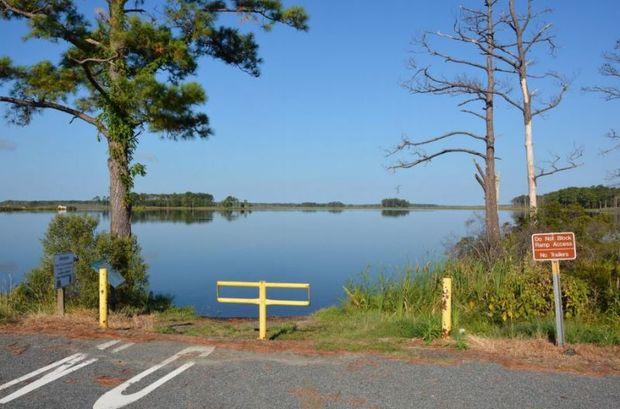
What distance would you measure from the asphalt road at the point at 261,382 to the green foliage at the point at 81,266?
11.7ft

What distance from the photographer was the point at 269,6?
43.1ft

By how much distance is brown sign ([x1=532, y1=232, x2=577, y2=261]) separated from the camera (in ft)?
24.6

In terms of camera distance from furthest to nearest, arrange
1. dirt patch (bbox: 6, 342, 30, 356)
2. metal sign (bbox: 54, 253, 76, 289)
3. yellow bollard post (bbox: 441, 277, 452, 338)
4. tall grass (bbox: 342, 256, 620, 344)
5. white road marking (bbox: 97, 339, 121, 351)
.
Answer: metal sign (bbox: 54, 253, 76, 289) → tall grass (bbox: 342, 256, 620, 344) → yellow bollard post (bbox: 441, 277, 452, 338) → white road marking (bbox: 97, 339, 121, 351) → dirt patch (bbox: 6, 342, 30, 356)

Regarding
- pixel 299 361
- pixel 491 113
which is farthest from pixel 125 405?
pixel 491 113

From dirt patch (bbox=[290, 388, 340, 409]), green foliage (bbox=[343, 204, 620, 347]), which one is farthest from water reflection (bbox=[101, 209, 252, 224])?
dirt patch (bbox=[290, 388, 340, 409])

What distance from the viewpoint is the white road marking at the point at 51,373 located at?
569 centimetres

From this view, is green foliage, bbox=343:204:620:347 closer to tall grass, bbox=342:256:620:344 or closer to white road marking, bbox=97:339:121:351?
tall grass, bbox=342:256:620:344

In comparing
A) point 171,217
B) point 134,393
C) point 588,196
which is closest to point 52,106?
point 134,393

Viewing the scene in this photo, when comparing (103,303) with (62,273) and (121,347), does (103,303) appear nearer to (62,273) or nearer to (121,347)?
(62,273)

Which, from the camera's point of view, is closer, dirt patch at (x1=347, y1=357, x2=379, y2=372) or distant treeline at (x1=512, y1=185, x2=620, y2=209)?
dirt patch at (x1=347, y1=357, x2=379, y2=372)

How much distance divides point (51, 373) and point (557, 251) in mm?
6218

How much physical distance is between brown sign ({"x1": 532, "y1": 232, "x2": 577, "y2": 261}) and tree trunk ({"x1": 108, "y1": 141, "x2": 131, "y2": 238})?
821 cm

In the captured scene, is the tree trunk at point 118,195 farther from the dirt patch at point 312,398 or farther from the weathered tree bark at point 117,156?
the dirt patch at point 312,398

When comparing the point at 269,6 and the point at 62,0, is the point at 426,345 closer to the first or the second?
the point at 269,6
